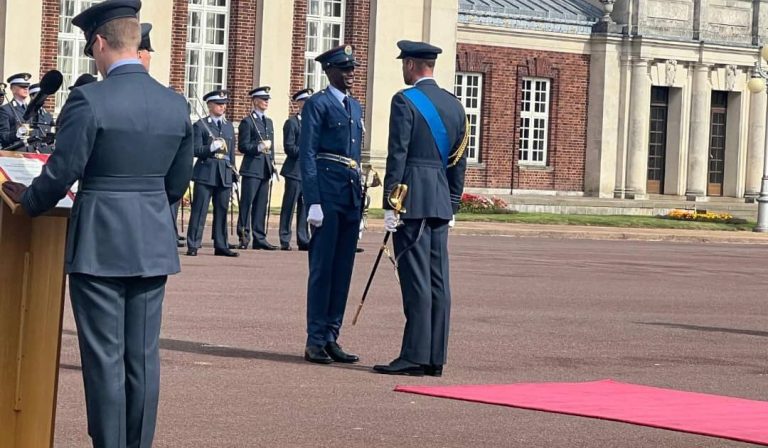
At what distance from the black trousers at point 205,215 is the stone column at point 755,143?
93.9 ft

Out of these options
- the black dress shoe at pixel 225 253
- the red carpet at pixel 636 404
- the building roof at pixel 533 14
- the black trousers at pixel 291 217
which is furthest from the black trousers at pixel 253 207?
the building roof at pixel 533 14

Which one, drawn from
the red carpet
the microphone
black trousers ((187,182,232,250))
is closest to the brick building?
black trousers ((187,182,232,250))

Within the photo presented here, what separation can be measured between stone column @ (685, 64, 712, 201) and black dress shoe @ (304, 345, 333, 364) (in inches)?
1433

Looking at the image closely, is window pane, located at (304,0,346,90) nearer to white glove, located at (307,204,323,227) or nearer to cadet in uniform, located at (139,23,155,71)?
white glove, located at (307,204,323,227)

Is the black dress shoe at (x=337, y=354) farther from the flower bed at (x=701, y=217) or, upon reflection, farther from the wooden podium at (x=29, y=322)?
the flower bed at (x=701, y=217)

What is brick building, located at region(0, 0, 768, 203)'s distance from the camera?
3684cm

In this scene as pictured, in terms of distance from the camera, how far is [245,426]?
342 inches

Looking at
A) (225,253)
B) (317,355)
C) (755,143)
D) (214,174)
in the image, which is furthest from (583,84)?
(317,355)

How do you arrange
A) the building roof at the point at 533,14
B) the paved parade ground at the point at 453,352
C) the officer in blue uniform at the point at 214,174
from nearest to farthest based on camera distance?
the paved parade ground at the point at 453,352 → the officer in blue uniform at the point at 214,174 → the building roof at the point at 533,14

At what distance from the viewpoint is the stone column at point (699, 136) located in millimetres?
46719

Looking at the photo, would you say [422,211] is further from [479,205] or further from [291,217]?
[479,205]

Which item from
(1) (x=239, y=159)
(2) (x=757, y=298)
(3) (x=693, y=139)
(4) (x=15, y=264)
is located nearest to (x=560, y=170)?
(3) (x=693, y=139)

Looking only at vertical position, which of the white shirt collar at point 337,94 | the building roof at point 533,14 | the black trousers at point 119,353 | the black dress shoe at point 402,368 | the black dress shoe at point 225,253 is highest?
the building roof at point 533,14

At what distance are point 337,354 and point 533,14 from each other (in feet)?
111
